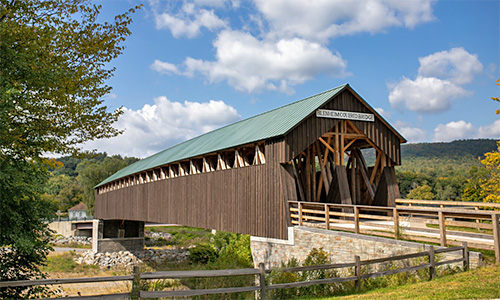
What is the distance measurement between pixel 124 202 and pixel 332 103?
755 inches

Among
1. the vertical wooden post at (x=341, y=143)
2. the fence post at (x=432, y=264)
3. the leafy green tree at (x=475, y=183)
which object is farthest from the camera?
the leafy green tree at (x=475, y=183)

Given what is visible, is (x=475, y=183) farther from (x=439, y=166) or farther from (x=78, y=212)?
(x=439, y=166)

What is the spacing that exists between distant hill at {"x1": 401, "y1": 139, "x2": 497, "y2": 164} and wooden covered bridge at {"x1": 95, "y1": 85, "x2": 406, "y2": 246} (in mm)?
72052

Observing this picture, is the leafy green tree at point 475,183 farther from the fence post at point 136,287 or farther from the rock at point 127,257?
the rock at point 127,257

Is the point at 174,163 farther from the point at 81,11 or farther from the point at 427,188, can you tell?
the point at 427,188

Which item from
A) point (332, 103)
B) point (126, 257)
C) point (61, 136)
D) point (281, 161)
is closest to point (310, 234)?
point (281, 161)

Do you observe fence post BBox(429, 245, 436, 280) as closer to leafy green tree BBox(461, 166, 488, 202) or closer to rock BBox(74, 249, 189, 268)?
leafy green tree BBox(461, 166, 488, 202)

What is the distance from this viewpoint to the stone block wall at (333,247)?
29.5 feet

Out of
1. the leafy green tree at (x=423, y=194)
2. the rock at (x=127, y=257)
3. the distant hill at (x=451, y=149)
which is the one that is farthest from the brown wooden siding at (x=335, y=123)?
the distant hill at (x=451, y=149)

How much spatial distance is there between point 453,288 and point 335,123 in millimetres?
7903

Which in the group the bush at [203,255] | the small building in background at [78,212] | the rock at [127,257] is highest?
the small building in background at [78,212]

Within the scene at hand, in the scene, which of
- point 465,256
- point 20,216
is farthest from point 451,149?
point 20,216

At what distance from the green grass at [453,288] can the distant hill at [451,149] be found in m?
79.3

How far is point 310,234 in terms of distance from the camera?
37.6ft
